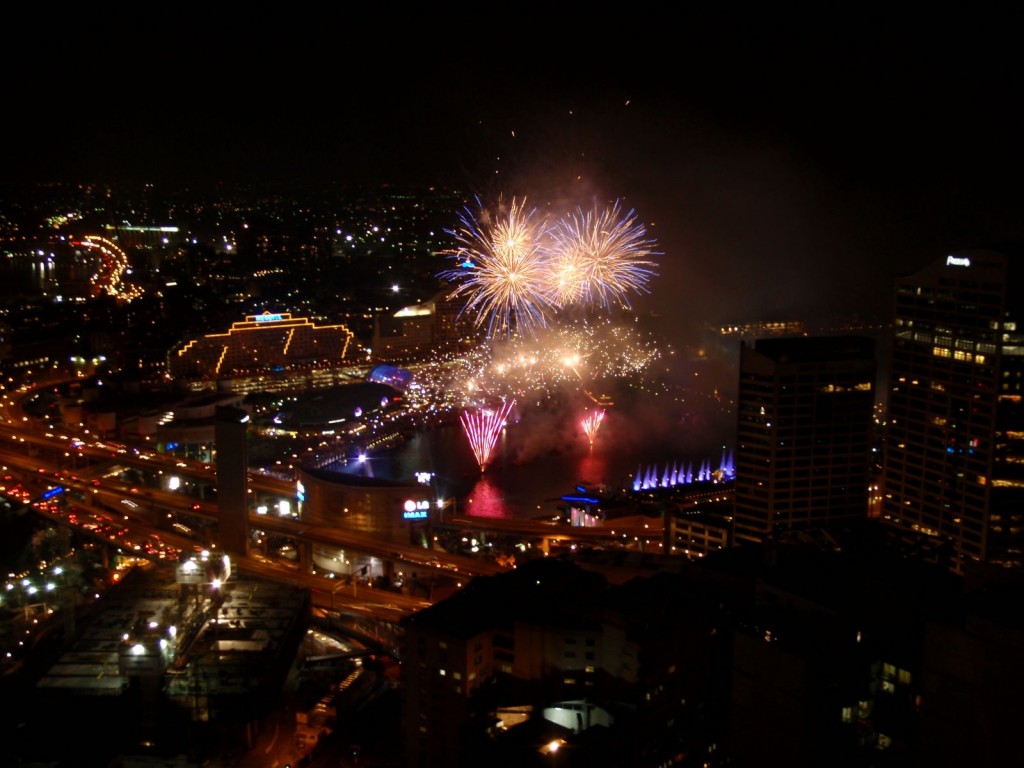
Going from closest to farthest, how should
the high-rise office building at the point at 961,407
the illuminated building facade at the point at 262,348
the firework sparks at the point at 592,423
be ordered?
the high-rise office building at the point at 961,407 → the firework sparks at the point at 592,423 → the illuminated building facade at the point at 262,348

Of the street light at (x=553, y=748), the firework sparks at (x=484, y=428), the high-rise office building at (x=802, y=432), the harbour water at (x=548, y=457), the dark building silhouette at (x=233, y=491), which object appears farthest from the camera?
Result: the firework sparks at (x=484, y=428)

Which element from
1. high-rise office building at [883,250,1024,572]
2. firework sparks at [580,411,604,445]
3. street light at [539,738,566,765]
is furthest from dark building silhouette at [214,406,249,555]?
firework sparks at [580,411,604,445]

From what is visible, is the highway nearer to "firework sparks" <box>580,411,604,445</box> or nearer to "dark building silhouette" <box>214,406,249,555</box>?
"dark building silhouette" <box>214,406,249,555</box>

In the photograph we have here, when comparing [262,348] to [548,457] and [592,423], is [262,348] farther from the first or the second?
[548,457]

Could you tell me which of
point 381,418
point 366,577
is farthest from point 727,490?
point 381,418

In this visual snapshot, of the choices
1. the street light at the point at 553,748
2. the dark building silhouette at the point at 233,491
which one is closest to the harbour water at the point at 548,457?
the dark building silhouette at the point at 233,491

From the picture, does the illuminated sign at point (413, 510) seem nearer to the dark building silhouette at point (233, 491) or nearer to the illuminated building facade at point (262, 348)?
the dark building silhouette at point (233, 491)

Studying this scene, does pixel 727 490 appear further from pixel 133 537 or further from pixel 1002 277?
pixel 133 537
